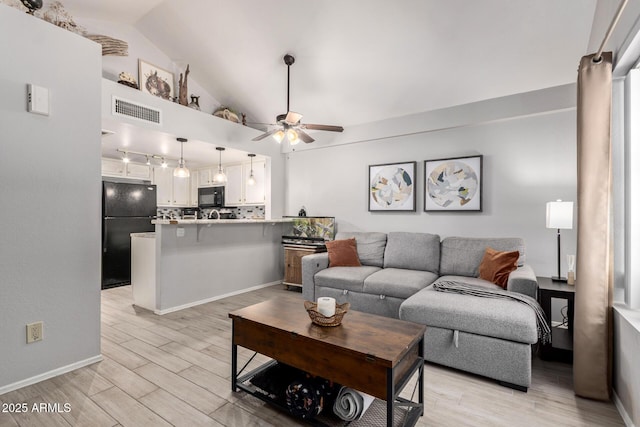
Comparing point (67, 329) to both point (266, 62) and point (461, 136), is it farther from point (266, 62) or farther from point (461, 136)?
point (461, 136)

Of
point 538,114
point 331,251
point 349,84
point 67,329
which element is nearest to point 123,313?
point 67,329

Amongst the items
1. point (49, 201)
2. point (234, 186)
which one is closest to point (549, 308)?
point (49, 201)

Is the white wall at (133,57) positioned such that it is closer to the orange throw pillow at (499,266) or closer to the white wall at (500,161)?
the white wall at (500,161)

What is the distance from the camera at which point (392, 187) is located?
4332 millimetres

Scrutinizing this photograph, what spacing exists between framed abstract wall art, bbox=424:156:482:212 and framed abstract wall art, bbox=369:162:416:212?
21cm

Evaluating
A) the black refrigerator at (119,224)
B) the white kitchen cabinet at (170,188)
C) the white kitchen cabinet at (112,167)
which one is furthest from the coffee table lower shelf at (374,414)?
the white kitchen cabinet at (170,188)

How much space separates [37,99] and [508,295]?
3.70 meters

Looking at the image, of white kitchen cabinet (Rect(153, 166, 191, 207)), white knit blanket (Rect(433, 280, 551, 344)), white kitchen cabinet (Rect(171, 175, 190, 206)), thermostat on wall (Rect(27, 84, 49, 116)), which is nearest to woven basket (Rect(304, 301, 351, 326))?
white knit blanket (Rect(433, 280, 551, 344))

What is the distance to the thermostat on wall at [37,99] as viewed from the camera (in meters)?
2.09

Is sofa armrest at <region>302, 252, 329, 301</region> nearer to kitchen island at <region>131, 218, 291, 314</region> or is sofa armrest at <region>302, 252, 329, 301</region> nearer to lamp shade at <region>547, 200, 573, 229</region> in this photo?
kitchen island at <region>131, 218, 291, 314</region>

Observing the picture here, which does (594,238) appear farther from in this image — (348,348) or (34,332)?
(34,332)

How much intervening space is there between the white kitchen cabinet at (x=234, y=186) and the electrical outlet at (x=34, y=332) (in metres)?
3.74

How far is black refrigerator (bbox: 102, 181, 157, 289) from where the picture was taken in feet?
15.7

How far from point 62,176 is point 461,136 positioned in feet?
13.2
